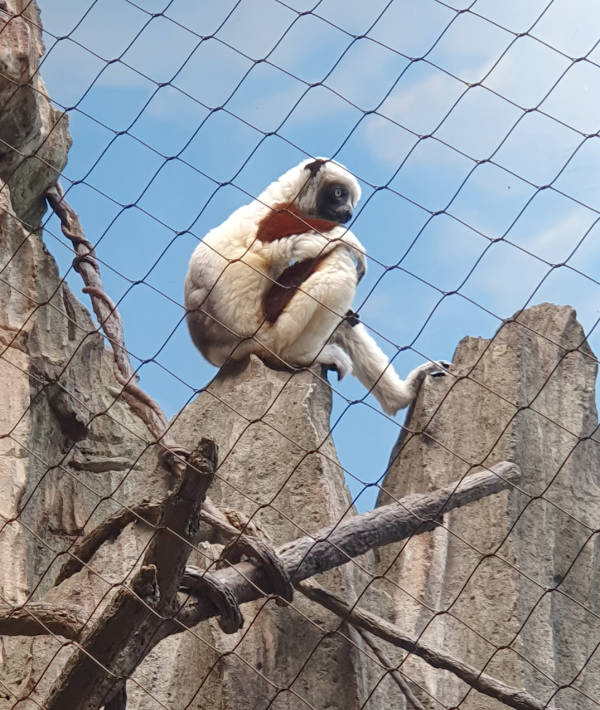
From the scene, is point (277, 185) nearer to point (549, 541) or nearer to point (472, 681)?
point (549, 541)

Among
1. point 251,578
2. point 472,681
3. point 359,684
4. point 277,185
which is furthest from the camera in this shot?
point 277,185

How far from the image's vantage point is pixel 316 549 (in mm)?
3217

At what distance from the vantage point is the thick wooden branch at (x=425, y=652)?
3.23 m

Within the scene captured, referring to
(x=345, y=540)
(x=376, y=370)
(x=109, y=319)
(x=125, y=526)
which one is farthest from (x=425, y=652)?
(x=376, y=370)

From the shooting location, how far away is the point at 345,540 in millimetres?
3428

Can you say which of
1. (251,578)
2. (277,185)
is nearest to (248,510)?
(251,578)

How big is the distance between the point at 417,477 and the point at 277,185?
77.3 inches

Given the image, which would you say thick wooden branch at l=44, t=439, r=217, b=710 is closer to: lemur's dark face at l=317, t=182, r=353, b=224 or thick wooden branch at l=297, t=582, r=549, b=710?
thick wooden branch at l=297, t=582, r=549, b=710

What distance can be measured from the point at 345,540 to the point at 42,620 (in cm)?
94

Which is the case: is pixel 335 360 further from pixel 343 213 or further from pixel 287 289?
pixel 343 213

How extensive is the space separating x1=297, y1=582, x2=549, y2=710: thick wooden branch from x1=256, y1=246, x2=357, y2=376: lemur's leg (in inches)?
69.2

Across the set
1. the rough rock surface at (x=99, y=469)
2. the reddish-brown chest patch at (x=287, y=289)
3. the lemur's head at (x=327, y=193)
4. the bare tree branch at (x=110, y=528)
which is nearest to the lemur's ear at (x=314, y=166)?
the lemur's head at (x=327, y=193)

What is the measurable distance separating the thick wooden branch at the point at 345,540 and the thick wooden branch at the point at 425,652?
10 centimetres

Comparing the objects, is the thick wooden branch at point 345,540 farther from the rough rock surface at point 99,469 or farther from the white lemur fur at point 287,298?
the white lemur fur at point 287,298
